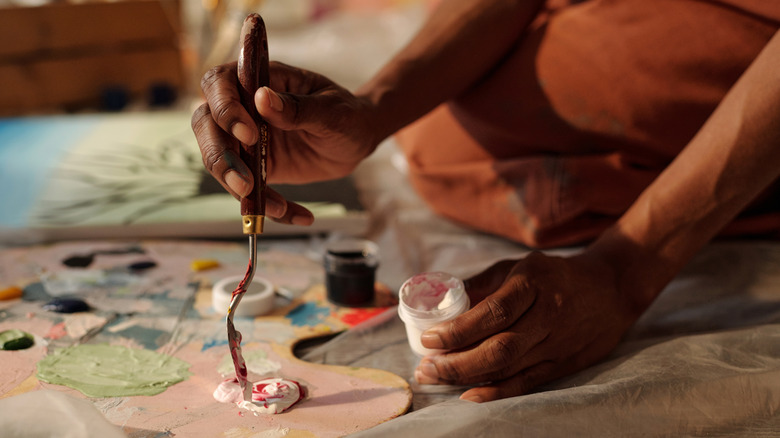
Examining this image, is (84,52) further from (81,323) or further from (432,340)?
(432,340)

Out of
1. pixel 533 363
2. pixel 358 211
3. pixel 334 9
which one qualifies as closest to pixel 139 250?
pixel 358 211

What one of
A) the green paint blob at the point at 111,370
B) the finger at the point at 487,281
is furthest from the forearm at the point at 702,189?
the green paint blob at the point at 111,370

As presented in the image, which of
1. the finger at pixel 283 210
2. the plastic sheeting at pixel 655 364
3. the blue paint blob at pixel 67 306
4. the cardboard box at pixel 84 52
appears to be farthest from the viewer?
the cardboard box at pixel 84 52

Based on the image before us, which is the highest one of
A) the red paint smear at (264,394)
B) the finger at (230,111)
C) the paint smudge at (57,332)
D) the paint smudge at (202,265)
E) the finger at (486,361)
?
the finger at (230,111)

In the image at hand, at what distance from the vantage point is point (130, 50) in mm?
1913

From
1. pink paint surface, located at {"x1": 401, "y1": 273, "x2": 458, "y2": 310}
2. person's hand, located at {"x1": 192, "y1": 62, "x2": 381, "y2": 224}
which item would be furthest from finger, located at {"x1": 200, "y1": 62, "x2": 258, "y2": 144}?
pink paint surface, located at {"x1": 401, "y1": 273, "x2": 458, "y2": 310}

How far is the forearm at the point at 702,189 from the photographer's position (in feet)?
2.34

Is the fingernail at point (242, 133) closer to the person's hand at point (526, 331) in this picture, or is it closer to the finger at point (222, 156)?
the finger at point (222, 156)

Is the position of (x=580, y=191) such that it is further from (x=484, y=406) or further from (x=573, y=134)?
(x=484, y=406)

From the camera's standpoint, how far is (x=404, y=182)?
1.26 metres

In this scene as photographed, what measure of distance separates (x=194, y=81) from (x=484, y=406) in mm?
1810

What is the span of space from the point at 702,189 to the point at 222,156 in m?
0.51

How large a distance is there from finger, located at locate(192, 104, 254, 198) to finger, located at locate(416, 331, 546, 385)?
9.5 inches

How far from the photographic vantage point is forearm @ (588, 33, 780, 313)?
71cm
